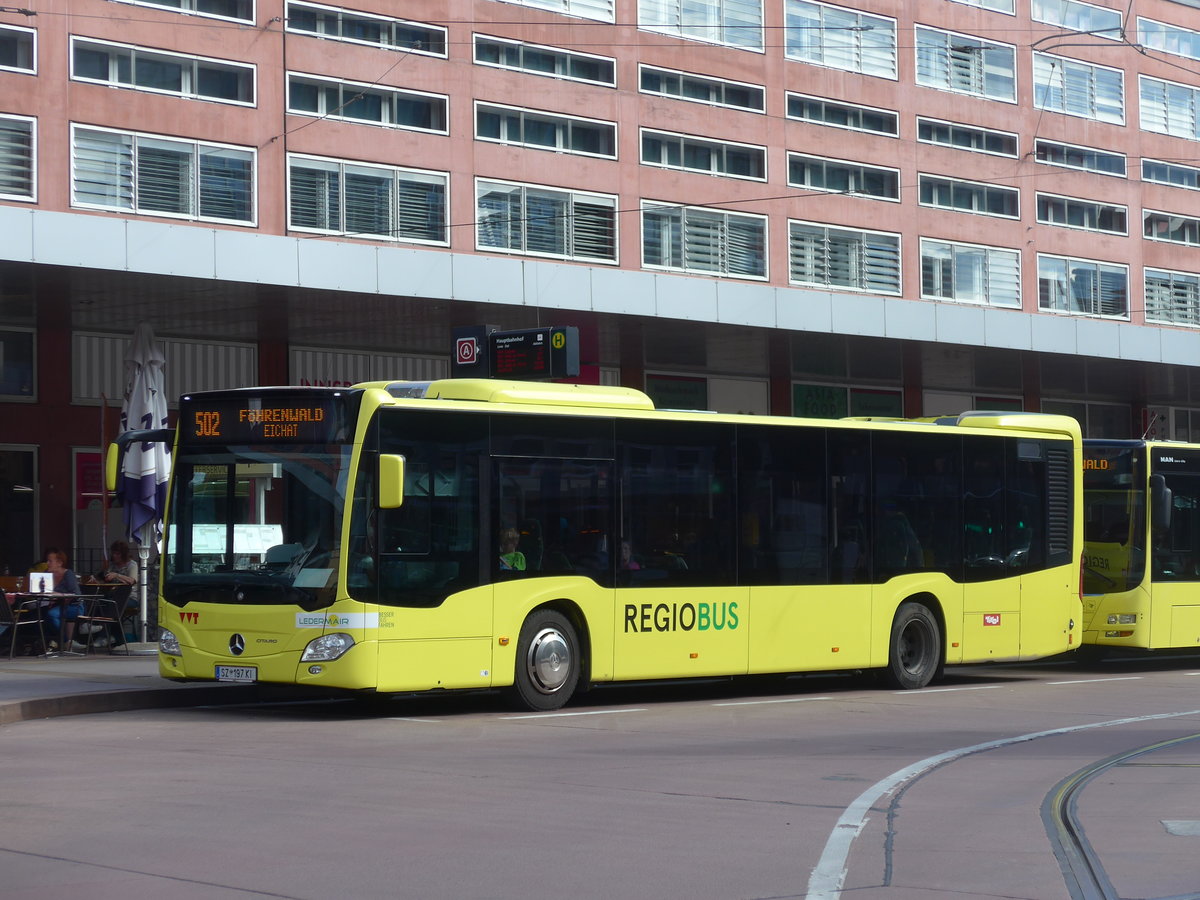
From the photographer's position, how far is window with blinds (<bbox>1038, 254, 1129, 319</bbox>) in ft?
132

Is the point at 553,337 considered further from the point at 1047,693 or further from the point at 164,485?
the point at 1047,693

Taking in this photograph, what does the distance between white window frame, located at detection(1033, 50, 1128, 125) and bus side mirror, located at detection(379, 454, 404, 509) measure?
30008 millimetres

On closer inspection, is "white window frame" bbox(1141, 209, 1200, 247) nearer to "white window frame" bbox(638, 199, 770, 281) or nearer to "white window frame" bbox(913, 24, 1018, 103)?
"white window frame" bbox(913, 24, 1018, 103)

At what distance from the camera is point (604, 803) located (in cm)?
944

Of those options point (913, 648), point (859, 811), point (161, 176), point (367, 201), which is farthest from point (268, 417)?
point (367, 201)

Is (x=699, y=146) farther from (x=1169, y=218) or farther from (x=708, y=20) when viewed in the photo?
(x=1169, y=218)

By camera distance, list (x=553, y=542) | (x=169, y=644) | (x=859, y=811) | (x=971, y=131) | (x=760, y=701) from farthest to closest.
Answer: (x=971, y=131) → (x=760, y=701) → (x=553, y=542) → (x=169, y=644) → (x=859, y=811)

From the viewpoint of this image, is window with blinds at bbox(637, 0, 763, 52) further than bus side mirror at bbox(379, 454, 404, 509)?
Yes

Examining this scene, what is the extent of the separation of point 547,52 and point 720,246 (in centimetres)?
519

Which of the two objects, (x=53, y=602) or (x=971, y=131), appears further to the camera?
(x=971, y=131)

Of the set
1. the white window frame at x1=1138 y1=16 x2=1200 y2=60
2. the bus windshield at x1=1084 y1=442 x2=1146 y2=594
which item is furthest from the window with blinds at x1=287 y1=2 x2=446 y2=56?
the white window frame at x1=1138 y1=16 x2=1200 y2=60

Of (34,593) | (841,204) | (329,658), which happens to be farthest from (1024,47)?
(329,658)

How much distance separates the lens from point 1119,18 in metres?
41.7

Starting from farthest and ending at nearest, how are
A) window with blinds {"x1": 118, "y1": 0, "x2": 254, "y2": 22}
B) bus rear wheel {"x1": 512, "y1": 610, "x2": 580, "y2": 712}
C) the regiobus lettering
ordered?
window with blinds {"x1": 118, "y1": 0, "x2": 254, "y2": 22} → the regiobus lettering → bus rear wheel {"x1": 512, "y1": 610, "x2": 580, "y2": 712}
